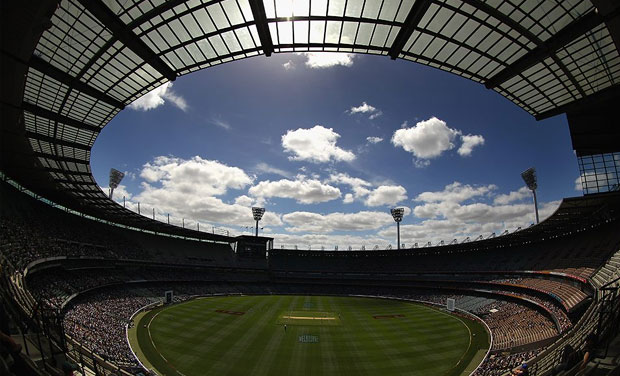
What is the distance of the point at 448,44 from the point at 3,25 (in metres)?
23.6

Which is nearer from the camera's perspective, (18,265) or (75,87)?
(75,87)

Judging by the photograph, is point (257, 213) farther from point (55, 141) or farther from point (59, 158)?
point (55, 141)

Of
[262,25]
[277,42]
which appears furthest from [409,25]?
[262,25]

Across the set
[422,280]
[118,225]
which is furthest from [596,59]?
[118,225]

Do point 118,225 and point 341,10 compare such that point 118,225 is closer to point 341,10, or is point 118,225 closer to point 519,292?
point 341,10

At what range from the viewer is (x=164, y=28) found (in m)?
18.5

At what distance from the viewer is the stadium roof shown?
16578mm

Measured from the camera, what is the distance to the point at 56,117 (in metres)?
26.0

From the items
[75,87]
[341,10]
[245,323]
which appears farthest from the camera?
[245,323]

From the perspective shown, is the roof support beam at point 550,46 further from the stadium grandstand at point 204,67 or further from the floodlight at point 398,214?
the floodlight at point 398,214

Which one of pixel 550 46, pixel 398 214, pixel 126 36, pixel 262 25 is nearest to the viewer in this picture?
pixel 262 25

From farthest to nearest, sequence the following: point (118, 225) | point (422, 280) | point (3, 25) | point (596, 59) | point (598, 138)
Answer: point (422, 280), point (118, 225), point (598, 138), point (596, 59), point (3, 25)

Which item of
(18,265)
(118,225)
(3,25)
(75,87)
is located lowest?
(18,265)

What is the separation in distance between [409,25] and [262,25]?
28.1ft
